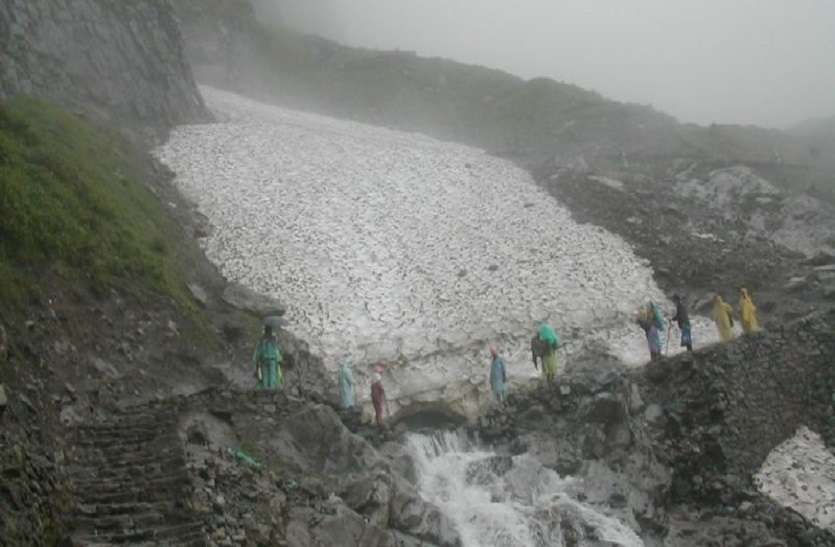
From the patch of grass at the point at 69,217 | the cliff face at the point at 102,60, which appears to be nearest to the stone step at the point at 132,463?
the patch of grass at the point at 69,217

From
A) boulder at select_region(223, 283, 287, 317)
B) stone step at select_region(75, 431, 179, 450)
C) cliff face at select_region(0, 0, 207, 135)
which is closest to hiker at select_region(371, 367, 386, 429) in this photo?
boulder at select_region(223, 283, 287, 317)

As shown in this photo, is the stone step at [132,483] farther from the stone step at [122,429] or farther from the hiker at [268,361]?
the hiker at [268,361]

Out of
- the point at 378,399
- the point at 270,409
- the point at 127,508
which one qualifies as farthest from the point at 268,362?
the point at 127,508

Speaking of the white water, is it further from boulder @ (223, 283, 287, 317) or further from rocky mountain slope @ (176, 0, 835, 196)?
rocky mountain slope @ (176, 0, 835, 196)

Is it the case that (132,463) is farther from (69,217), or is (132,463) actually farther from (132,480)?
(69,217)

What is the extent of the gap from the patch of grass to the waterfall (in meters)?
7.63

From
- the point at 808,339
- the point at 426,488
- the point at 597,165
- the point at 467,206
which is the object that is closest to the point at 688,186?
the point at 597,165

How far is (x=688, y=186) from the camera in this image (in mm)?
33812

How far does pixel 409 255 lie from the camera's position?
27828 mm

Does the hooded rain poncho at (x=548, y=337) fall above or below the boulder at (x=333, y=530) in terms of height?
above

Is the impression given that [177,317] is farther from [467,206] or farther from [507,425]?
[467,206]

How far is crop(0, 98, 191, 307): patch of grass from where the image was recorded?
48.9ft

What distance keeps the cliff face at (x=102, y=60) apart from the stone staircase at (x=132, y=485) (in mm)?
17840

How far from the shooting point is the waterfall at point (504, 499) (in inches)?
599
